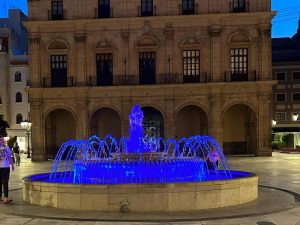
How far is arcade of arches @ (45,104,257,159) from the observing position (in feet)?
135

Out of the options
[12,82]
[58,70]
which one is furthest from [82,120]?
[12,82]

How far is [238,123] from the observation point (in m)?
42.1

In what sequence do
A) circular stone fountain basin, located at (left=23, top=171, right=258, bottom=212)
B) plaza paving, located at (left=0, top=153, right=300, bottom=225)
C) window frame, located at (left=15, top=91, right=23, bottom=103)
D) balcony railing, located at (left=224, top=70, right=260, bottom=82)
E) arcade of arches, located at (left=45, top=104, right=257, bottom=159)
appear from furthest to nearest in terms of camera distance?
window frame, located at (left=15, top=91, right=23, bottom=103) → arcade of arches, located at (left=45, top=104, right=257, bottom=159) → balcony railing, located at (left=224, top=70, right=260, bottom=82) → circular stone fountain basin, located at (left=23, top=171, right=258, bottom=212) → plaza paving, located at (left=0, top=153, right=300, bottom=225)

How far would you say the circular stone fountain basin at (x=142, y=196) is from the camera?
12.3 m

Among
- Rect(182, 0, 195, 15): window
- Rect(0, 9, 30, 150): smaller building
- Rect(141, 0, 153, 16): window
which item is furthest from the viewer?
Rect(0, 9, 30, 150): smaller building

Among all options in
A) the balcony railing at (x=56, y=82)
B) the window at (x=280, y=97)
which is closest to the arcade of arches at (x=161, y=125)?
the balcony railing at (x=56, y=82)

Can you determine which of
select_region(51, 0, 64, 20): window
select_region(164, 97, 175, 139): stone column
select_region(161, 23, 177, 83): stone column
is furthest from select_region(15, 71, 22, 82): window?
select_region(164, 97, 175, 139): stone column

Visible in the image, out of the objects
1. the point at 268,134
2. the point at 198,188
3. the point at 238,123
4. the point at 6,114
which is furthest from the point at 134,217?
the point at 6,114

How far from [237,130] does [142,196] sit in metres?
30.9

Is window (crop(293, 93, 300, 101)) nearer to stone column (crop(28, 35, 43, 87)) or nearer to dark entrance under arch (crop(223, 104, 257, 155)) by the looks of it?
dark entrance under arch (crop(223, 104, 257, 155))

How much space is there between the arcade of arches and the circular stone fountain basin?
91.8 feet

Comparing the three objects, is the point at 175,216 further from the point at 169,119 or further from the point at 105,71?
the point at 105,71

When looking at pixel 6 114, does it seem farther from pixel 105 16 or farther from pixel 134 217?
pixel 134 217

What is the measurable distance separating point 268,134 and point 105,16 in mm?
17383
